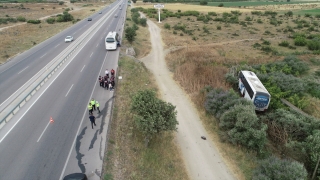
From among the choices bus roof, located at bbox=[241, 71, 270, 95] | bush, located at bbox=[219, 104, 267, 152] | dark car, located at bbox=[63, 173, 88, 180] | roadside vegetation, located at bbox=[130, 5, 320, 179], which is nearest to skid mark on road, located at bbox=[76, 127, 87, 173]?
dark car, located at bbox=[63, 173, 88, 180]

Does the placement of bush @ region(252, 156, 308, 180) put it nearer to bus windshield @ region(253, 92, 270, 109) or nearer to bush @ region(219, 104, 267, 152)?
bush @ region(219, 104, 267, 152)

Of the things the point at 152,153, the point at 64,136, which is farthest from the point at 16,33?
the point at 152,153

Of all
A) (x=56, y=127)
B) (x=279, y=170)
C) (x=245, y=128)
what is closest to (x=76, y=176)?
(x=56, y=127)

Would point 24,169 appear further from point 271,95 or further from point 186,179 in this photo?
point 271,95

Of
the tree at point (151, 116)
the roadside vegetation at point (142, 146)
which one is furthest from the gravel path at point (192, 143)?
the tree at point (151, 116)

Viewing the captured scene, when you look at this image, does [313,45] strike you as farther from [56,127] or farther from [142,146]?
[56,127]
